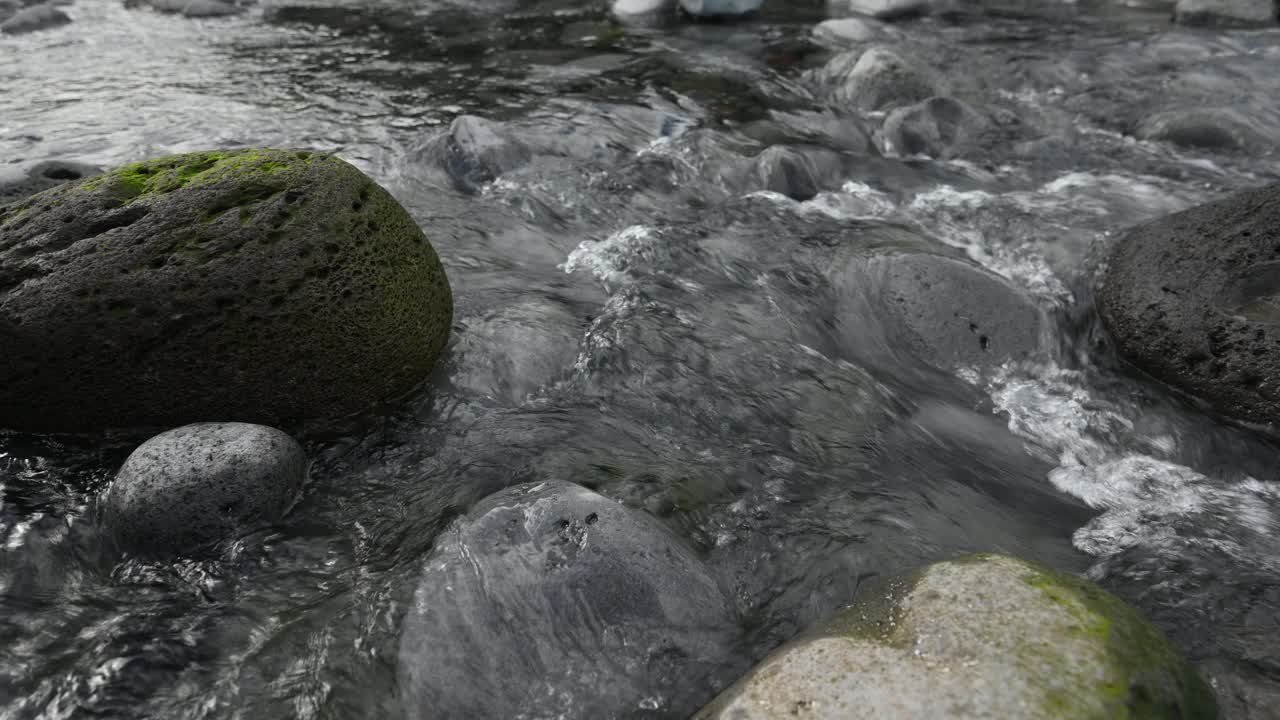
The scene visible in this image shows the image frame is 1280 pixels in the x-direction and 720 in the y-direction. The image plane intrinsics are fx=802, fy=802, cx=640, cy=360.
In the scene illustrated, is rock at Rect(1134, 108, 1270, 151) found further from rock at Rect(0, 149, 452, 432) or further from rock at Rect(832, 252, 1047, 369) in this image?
rock at Rect(0, 149, 452, 432)

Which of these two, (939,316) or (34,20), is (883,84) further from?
(34,20)

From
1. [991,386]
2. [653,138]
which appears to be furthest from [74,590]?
[653,138]

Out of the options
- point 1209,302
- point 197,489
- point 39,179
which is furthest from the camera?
point 39,179

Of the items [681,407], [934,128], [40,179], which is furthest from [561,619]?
[934,128]

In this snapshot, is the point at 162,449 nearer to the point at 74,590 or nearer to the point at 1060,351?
the point at 74,590

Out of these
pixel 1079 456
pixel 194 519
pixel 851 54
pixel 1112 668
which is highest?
pixel 851 54

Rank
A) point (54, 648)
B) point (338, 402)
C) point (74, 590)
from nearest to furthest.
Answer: point (54, 648) → point (74, 590) → point (338, 402)

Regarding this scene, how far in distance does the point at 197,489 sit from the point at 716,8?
1142 cm

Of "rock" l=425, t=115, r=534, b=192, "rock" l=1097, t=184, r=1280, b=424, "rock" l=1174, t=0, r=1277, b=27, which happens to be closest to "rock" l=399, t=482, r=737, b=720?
"rock" l=1097, t=184, r=1280, b=424

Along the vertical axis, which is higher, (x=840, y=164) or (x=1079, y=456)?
(x=840, y=164)

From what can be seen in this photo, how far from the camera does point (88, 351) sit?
3.64 m

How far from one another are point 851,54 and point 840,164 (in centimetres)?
294

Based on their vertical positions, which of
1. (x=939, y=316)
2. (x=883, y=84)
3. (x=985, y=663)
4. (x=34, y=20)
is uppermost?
(x=34, y=20)

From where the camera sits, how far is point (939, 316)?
5.07m
